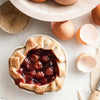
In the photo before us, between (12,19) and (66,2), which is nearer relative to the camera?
(66,2)

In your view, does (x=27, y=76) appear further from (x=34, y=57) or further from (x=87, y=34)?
(x=87, y=34)

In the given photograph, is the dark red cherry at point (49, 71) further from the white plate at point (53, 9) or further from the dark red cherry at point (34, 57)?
the white plate at point (53, 9)

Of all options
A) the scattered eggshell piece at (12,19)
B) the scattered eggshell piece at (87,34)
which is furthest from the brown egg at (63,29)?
the scattered eggshell piece at (12,19)

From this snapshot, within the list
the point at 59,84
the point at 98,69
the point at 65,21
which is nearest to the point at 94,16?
the point at 65,21

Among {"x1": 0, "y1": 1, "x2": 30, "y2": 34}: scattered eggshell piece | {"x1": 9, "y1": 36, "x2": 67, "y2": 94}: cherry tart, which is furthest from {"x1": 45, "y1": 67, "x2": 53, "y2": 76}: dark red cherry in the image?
{"x1": 0, "y1": 1, "x2": 30, "y2": 34}: scattered eggshell piece

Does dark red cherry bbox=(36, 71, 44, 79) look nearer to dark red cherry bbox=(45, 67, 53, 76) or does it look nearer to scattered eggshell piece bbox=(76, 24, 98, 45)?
dark red cherry bbox=(45, 67, 53, 76)

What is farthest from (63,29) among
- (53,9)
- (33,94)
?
(33,94)

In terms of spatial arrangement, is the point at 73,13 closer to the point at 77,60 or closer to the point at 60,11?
the point at 60,11
